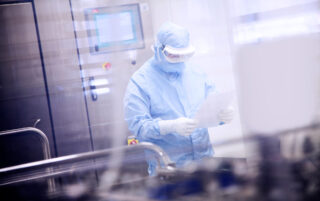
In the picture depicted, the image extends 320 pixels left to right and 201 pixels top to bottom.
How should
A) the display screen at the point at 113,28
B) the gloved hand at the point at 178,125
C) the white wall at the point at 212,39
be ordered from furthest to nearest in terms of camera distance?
1. the display screen at the point at 113,28
2. the white wall at the point at 212,39
3. the gloved hand at the point at 178,125

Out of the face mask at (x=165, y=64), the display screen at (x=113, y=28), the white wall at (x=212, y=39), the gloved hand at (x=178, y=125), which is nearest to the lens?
the gloved hand at (x=178, y=125)

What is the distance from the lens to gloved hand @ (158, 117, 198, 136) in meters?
1.29

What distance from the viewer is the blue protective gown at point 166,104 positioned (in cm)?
133

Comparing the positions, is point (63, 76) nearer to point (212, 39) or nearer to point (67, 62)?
point (67, 62)

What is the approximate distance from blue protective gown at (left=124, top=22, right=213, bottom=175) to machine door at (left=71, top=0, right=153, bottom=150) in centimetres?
63

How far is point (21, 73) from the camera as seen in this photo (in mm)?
2014

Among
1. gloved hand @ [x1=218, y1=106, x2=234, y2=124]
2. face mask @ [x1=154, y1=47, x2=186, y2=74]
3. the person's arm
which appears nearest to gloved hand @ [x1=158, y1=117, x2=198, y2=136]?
the person's arm

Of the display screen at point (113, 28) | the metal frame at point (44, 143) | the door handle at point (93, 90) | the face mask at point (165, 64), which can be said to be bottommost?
the metal frame at point (44, 143)

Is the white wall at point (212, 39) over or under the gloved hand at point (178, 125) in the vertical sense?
over

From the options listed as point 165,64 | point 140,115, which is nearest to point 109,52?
point 165,64

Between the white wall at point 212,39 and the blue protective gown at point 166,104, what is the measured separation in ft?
0.56

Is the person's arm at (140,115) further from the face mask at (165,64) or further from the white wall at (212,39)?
the white wall at (212,39)

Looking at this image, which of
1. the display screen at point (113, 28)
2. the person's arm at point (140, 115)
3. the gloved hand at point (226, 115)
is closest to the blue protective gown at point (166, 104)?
the person's arm at point (140, 115)

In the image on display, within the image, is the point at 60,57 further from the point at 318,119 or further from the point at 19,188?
the point at 318,119
